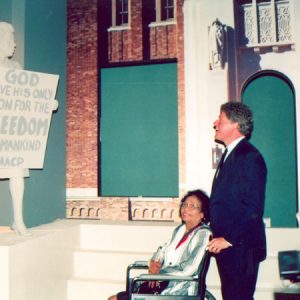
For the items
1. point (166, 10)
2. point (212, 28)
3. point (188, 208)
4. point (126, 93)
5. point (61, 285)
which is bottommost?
point (61, 285)

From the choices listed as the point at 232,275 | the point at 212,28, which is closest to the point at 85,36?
the point at 212,28

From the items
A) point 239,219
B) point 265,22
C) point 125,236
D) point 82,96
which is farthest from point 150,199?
point 265,22

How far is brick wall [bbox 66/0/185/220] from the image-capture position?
14.7 ft

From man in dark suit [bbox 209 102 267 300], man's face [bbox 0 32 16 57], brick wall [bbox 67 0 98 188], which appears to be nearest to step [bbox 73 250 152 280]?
brick wall [bbox 67 0 98 188]

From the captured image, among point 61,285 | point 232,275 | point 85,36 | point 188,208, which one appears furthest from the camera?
point 85,36

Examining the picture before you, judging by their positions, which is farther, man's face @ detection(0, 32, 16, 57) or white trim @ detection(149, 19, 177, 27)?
white trim @ detection(149, 19, 177, 27)

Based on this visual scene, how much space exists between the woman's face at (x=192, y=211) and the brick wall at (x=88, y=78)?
1668mm

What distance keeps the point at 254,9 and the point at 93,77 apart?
1901mm

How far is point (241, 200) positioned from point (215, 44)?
7.93 feet

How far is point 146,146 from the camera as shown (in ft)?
14.6

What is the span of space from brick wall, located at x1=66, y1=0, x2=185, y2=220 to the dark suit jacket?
2164mm

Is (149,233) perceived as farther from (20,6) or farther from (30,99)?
(20,6)

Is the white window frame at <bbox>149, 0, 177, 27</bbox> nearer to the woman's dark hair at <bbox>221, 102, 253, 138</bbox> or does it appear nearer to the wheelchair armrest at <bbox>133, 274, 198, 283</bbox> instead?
the woman's dark hair at <bbox>221, 102, 253, 138</bbox>

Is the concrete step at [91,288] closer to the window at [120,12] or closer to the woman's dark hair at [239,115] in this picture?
the woman's dark hair at [239,115]
